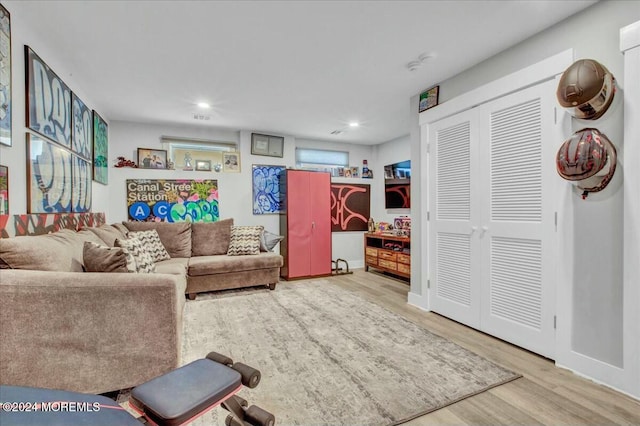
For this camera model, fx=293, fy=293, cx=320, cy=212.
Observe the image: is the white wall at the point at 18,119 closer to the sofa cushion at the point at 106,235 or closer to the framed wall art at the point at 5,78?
the framed wall art at the point at 5,78

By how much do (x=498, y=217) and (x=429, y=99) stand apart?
1456 millimetres

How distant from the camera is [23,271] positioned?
4.94 ft

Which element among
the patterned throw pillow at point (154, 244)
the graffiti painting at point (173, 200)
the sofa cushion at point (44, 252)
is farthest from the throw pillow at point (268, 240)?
the sofa cushion at point (44, 252)

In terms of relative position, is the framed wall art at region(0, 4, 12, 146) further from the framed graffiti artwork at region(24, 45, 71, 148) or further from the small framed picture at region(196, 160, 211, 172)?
the small framed picture at region(196, 160, 211, 172)

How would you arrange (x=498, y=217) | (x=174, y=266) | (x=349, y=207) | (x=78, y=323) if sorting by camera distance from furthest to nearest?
1. (x=349, y=207)
2. (x=174, y=266)
3. (x=498, y=217)
4. (x=78, y=323)

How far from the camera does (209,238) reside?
4.26m

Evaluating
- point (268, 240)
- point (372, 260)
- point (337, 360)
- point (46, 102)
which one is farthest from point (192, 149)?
point (337, 360)

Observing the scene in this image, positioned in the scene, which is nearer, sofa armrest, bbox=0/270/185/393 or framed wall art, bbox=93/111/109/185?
sofa armrest, bbox=0/270/185/393

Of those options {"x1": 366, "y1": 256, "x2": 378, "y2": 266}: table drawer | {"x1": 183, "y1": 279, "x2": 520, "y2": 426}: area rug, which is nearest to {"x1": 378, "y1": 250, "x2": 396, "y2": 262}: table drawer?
{"x1": 366, "y1": 256, "x2": 378, "y2": 266}: table drawer

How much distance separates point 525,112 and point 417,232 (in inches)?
60.3

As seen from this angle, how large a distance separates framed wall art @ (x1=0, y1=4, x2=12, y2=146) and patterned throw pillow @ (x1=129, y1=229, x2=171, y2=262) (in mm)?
1949

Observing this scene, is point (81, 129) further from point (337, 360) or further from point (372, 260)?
point (372, 260)

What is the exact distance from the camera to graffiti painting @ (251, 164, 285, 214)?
4945mm

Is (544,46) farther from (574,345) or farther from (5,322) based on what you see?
(5,322)
